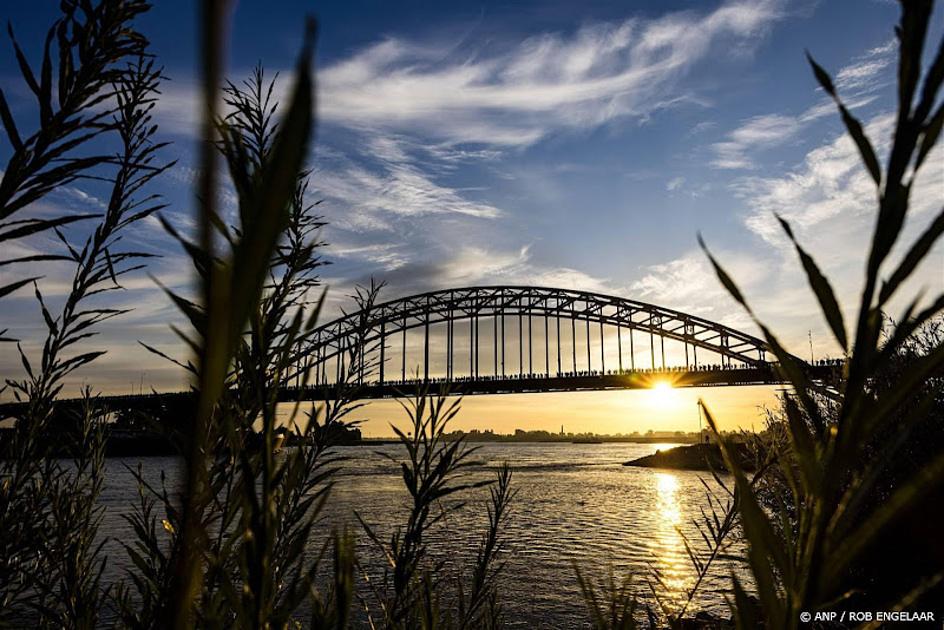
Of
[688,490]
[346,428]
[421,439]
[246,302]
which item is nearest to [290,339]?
[246,302]

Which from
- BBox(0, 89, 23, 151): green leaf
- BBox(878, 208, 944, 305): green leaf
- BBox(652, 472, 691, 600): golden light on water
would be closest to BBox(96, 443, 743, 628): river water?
BBox(652, 472, 691, 600): golden light on water

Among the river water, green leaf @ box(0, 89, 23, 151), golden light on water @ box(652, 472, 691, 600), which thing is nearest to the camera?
green leaf @ box(0, 89, 23, 151)

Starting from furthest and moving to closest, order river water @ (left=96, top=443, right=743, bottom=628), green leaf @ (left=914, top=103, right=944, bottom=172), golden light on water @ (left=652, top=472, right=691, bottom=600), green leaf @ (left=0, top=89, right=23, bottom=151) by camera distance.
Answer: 1. golden light on water @ (left=652, top=472, right=691, bottom=600)
2. river water @ (left=96, top=443, right=743, bottom=628)
3. green leaf @ (left=0, top=89, right=23, bottom=151)
4. green leaf @ (left=914, top=103, right=944, bottom=172)

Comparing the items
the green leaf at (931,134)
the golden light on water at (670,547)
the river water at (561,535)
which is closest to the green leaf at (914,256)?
the green leaf at (931,134)

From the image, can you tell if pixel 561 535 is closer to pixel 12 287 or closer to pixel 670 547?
pixel 670 547

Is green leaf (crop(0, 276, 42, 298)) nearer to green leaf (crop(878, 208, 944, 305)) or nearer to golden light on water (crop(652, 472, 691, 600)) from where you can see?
green leaf (crop(878, 208, 944, 305))

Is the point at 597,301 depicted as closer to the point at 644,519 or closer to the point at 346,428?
the point at 644,519

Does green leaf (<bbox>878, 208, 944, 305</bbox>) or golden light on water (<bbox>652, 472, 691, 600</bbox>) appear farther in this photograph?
golden light on water (<bbox>652, 472, 691, 600</bbox>)

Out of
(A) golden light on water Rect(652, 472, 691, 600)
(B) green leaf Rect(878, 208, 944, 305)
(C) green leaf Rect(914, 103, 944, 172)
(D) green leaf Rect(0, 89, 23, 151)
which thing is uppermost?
(D) green leaf Rect(0, 89, 23, 151)

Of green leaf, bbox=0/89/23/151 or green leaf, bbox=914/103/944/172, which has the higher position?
green leaf, bbox=0/89/23/151

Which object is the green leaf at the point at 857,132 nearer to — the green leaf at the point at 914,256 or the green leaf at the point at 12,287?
the green leaf at the point at 914,256

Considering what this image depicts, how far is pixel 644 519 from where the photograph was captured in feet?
94.6

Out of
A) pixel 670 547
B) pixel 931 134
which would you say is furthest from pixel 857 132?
pixel 670 547

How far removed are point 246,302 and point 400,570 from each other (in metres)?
1.82
